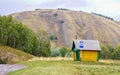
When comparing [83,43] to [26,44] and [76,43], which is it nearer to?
[76,43]

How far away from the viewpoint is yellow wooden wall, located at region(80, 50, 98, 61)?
6731cm

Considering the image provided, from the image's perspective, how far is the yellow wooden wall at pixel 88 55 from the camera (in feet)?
221

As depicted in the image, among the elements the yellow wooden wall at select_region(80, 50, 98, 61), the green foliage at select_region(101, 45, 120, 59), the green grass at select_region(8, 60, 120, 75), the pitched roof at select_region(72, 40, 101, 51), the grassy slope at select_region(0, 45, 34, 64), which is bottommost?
the green foliage at select_region(101, 45, 120, 59)

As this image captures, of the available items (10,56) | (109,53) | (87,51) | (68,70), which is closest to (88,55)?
(87,51)

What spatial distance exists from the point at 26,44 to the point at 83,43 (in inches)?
1669

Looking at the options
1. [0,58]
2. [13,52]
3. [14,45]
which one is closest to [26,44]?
[14,45]

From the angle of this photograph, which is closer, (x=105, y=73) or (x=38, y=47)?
(x=105, y=73)

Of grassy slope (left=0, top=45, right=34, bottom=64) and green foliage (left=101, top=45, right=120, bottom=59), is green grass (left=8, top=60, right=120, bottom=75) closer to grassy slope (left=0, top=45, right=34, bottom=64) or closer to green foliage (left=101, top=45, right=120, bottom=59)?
grassy slope (left=0, top=45, right=34, bottom=64)

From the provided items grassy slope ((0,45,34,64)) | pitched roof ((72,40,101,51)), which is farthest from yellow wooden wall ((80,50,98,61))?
grassy slope ((0,45,34,64))

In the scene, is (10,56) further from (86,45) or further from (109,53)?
(109,53)

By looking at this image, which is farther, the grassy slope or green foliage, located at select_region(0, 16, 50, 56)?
green foliage, located at select_region(0, 16, 50, 56)

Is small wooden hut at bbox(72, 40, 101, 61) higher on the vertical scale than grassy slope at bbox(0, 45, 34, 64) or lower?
higher

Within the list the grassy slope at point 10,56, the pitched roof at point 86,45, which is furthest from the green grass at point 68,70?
the grassy slope at point 10,56

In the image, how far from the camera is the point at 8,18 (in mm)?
→ 103750
